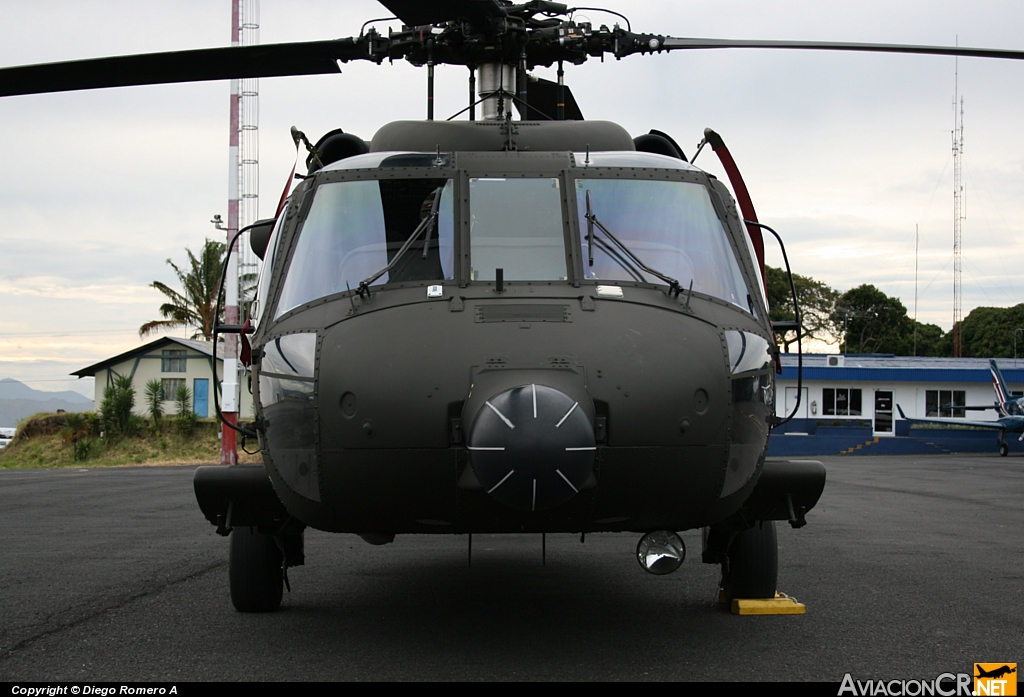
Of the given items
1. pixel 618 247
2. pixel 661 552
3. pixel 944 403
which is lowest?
pixel 944 403

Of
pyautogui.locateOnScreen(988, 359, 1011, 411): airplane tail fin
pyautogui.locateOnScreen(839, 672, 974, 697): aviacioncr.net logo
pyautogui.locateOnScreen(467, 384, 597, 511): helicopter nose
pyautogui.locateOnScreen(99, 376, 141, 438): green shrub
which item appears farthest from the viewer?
pyautogui.locateOnScreen(988, 359, 1011, 411): airplane tail fin

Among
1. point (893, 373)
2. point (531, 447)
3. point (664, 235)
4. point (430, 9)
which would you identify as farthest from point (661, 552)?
point (893, 373)

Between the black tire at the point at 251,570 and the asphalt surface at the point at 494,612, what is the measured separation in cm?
12

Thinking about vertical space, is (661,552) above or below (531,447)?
below

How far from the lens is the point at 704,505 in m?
4.20

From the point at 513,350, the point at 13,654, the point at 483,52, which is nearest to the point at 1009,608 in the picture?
the point at 513,350

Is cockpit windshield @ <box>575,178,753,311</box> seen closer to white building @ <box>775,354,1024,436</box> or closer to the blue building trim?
the blue building trim

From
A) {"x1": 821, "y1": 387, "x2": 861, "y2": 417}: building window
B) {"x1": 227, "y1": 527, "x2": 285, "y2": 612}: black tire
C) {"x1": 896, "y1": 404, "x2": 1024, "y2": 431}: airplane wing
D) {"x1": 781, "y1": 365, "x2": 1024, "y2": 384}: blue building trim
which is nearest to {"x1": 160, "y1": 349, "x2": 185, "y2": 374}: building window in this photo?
{"x1": 781, "y1": 365, "x2": 1024, "y2": 384}: blue building trim

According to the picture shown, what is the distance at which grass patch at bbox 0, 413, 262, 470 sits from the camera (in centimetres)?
3266

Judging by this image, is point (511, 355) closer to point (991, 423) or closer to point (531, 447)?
point (531, 447)

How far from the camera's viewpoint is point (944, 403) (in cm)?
4178

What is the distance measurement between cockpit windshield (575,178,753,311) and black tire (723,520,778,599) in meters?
1.51

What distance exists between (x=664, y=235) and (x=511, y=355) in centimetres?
137

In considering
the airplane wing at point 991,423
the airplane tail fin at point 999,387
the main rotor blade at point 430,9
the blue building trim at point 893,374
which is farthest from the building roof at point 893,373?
the main rotor blade at point 430,9
